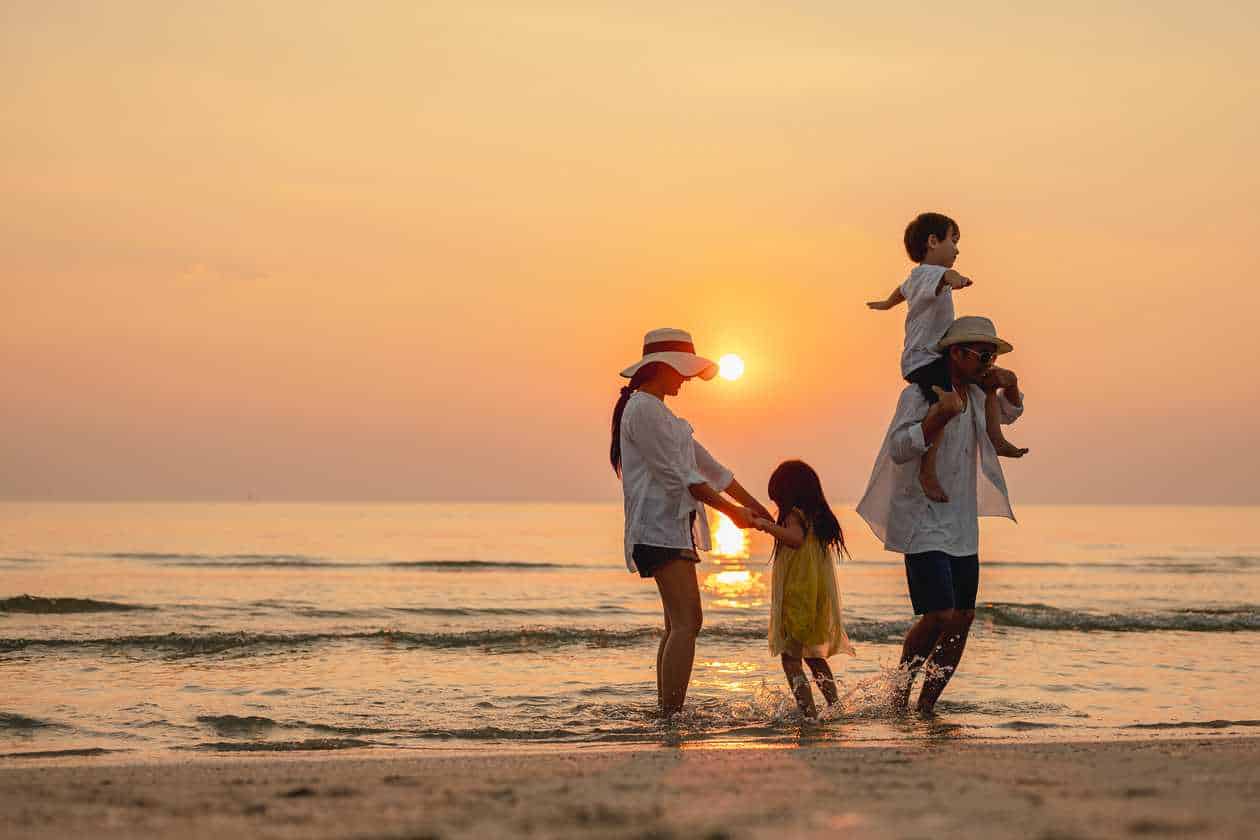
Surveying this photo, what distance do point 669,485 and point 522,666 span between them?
4.98 m

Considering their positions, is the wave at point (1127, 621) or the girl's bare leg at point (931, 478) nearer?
the girl's bare leg at point (931, 478)

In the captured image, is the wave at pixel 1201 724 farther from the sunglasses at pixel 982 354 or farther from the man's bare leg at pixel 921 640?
the sunglasses at pixel 982 354

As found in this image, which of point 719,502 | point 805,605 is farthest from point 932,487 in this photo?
point 805,605

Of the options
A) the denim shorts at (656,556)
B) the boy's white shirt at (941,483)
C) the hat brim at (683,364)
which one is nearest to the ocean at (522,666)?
the denim shorts at (656,556)

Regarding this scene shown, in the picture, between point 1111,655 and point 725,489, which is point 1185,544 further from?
point 725,489

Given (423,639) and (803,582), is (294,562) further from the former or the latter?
(803,582)

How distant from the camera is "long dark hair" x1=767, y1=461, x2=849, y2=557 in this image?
24.5 feet

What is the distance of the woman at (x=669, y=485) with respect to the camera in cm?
685

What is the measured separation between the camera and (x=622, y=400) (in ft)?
23.3

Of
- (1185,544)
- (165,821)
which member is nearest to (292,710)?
(165,821)

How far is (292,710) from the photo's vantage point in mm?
8461

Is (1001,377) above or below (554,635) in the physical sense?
above

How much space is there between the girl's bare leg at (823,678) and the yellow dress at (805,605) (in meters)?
0.09

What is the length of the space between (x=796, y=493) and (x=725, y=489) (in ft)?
1.63
